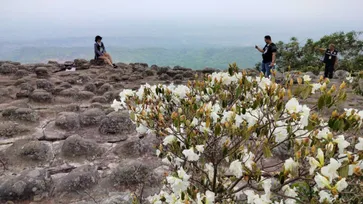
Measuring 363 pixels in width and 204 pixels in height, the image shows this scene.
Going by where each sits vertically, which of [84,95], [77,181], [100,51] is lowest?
[77,181]

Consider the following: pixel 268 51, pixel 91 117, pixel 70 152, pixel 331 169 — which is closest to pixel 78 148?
pixel 70 152

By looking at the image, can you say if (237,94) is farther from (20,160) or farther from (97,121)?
(97,121)

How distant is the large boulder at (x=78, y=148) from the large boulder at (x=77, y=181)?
0.58 meters

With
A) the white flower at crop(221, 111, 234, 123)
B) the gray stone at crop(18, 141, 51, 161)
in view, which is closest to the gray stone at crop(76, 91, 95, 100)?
the gray stone at crop(18, 141, 51, 161)

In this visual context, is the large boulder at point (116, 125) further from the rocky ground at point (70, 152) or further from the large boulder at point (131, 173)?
the large boulder at point (131, 173)

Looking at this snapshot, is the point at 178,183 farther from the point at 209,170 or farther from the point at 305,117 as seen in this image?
the point at 305,117

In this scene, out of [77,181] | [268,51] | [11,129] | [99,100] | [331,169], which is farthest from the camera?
[268,51]

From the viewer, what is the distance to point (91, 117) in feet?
18.3

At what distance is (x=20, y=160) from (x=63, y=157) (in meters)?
0.56

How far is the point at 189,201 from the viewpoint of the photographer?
6.01 ft

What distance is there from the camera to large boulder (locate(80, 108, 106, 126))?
5.51 metres

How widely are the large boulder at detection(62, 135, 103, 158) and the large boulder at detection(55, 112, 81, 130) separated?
2.74 feet

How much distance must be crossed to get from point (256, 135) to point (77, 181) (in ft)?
8.29

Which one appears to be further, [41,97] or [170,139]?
[41,97]
